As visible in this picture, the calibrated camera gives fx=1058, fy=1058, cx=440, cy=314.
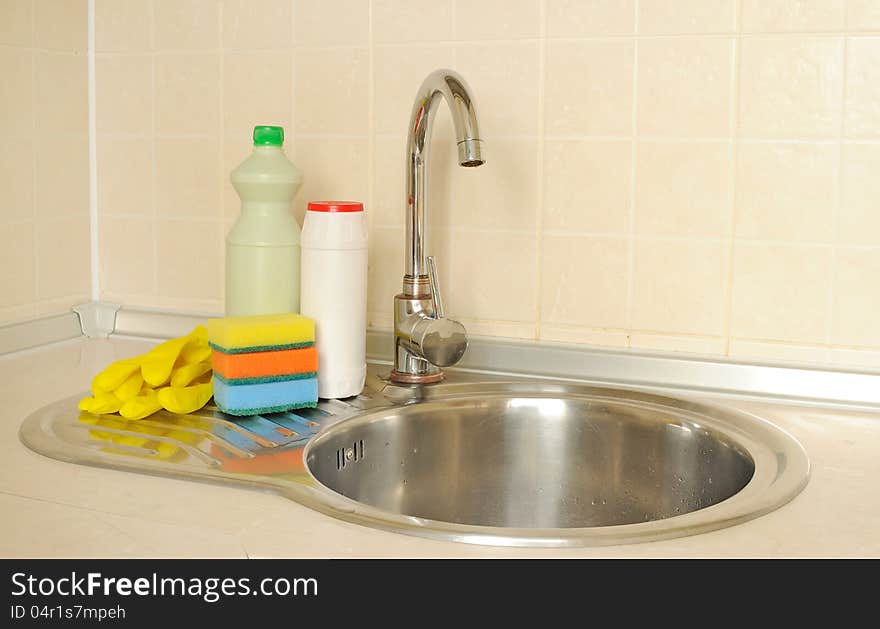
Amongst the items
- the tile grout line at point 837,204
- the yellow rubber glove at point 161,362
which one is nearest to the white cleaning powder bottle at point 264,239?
the yellow rubber glove at point 161,362

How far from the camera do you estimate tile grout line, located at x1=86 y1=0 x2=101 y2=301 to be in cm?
161

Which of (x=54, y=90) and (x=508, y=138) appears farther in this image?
(x=54, y=90)

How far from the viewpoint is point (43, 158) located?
1541mm

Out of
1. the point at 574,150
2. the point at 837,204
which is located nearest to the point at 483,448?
the point at 574,150

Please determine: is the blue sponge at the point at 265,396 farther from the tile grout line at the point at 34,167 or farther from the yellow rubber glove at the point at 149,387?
the tile grout line at the point at 34,167

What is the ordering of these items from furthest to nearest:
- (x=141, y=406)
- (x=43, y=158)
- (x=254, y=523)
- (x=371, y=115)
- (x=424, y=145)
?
(x=43, y=158) < (x=371, y=115) < (x=424, y=145) < (x=141, y=406) < (x=254, y=523)

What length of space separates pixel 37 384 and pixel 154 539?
1.90ft

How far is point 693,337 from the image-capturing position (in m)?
1.31

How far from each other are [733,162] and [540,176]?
9.4 inches

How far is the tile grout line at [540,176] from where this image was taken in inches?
52.6

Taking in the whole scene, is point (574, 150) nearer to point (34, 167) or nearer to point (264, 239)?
point (264, 239)
